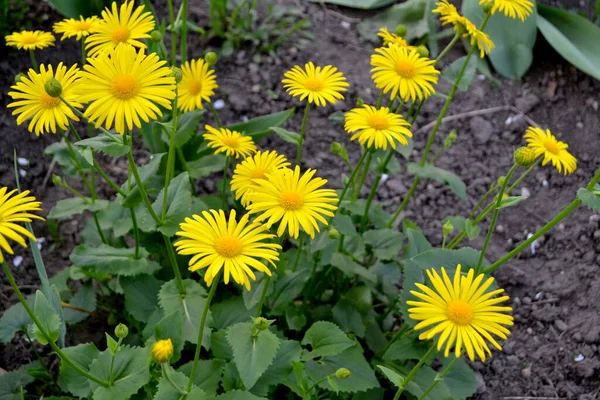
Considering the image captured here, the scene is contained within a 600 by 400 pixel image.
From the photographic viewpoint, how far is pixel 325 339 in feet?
6.40

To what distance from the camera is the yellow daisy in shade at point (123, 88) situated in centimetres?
152

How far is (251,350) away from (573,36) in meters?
3.13

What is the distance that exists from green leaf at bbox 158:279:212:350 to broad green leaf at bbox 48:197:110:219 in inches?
19.8

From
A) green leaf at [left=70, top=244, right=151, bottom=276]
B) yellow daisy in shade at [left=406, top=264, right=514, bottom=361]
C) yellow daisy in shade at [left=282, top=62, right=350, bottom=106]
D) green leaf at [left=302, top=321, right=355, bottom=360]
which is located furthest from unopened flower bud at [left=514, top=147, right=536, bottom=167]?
green leaf at [left=70, top=244, right=151, bottom=276]

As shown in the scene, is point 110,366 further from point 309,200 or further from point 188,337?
point 309,200

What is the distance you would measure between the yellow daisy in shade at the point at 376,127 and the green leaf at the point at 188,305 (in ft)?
2.36

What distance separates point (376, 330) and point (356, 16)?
2425 millimetres

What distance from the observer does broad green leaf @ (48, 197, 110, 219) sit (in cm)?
232

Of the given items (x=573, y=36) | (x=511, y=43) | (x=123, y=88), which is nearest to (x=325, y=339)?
(x=123, y=88)

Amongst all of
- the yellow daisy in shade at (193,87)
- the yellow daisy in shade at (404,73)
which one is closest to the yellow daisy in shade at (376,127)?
the yellow daisy in shade at (404,73)

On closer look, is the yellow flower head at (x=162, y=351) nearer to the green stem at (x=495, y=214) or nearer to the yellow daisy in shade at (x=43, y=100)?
the yellow daisy in shade at (x=43, y=100)

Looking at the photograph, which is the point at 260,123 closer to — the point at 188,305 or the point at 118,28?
the point at 118,28

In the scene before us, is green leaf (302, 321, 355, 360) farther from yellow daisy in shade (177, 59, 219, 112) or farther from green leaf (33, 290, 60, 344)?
yellow daisy in shade (177, 59, 219, 112)

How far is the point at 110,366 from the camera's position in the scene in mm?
1771
